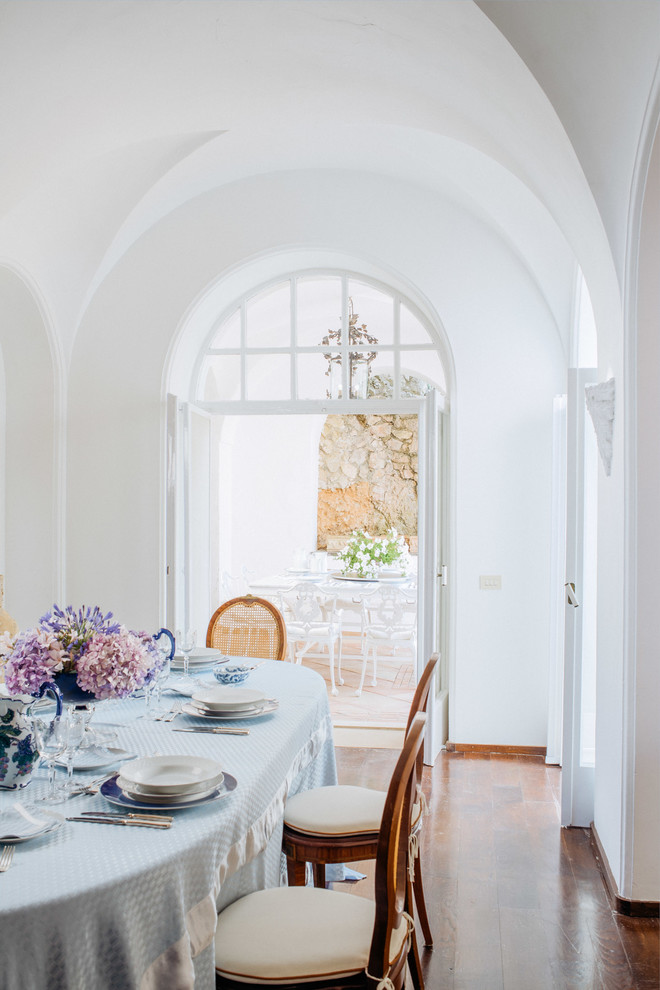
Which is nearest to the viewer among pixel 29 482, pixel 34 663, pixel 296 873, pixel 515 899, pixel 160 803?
pixel 160 803

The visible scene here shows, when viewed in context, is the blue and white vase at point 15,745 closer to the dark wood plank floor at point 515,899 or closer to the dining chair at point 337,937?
the dining chair at point 337,937

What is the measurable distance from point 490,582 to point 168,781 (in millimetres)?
3361

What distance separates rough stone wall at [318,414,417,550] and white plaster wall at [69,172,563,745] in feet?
17.9

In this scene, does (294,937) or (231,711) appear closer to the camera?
(294,937)

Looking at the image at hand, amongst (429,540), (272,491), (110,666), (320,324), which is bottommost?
(110,666)

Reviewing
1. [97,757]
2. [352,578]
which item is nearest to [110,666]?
[97,757]

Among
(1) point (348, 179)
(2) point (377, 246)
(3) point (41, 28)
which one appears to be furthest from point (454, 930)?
(1) point (348, 179)

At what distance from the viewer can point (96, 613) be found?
2.13 m

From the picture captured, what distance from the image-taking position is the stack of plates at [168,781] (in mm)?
1699

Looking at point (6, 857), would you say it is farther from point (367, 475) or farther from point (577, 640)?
point (367, 475)

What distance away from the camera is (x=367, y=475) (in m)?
10.5

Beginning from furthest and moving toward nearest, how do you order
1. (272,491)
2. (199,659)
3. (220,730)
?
(272,491)
(199,659)
(220,730)

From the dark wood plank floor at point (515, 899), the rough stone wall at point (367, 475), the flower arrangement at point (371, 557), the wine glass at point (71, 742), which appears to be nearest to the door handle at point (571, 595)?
the dark wood plank floor at point (515, 899)

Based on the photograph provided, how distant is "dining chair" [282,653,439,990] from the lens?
7.48 ft
